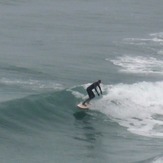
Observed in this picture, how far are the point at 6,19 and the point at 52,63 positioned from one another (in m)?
21.1

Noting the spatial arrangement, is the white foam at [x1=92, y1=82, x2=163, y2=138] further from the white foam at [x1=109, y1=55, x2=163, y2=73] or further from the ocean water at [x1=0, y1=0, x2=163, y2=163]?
the white foam at [x1=109, y1=55, x2=163, y2=73]

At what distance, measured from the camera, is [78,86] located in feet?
140

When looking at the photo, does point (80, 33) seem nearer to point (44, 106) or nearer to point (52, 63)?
point (52, 63)

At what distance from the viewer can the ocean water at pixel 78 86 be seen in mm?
32469

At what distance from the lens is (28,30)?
2581 inches

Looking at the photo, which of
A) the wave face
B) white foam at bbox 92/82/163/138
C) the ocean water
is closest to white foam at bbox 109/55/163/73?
the ocean water

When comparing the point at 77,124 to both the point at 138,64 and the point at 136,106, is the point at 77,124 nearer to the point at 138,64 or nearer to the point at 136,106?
the point at 136,106

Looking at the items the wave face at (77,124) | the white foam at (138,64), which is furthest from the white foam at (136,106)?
the white foam at (138,64)

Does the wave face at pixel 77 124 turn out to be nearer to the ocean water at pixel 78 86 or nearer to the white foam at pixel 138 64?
the ocean water at pixel 78 86

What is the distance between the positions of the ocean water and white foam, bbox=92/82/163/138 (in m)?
0.05

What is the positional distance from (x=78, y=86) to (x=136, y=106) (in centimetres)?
365

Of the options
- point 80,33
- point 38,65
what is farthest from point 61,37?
point 38,65

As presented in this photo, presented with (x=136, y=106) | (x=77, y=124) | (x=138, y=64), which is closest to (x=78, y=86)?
(x=136, y=106)

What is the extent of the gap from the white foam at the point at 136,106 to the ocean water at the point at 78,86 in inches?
1.8
